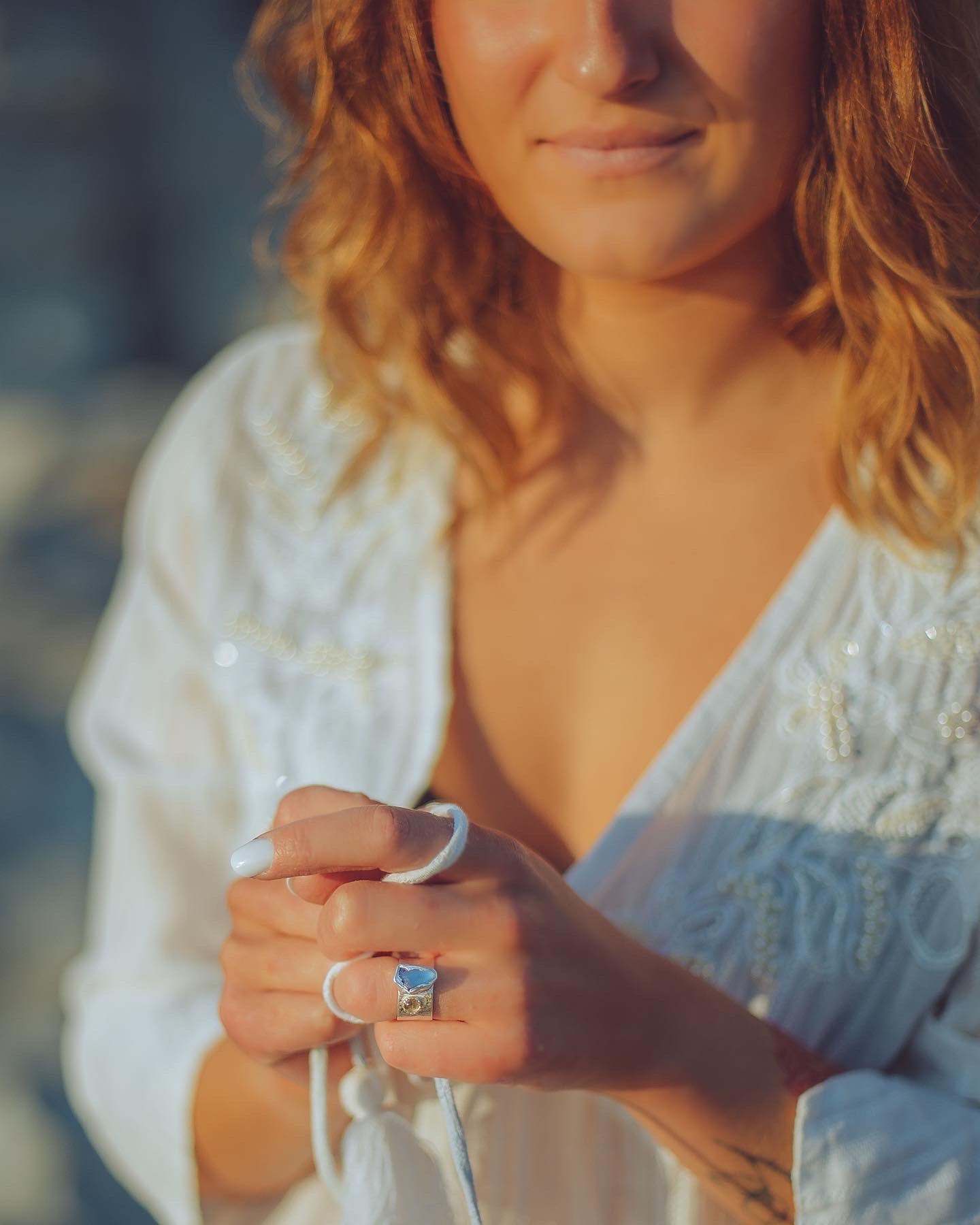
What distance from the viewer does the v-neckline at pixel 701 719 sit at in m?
0.92

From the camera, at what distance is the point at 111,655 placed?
125cm

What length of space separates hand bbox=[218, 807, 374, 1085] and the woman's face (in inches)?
17.6

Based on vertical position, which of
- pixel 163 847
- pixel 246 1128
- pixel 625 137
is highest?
pixel 625 137

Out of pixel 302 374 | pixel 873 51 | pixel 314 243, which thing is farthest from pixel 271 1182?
pixel 873 51

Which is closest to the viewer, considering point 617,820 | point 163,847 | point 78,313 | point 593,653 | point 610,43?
point 610,43

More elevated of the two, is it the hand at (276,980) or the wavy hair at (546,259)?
the wavy hair at (546,259)

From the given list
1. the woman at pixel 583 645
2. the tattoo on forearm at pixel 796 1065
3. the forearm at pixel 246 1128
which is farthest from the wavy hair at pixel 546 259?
the forearm at pixel 246 1128

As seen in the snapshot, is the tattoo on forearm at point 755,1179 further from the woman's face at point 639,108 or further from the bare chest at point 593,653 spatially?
the woman's face at point 639,108

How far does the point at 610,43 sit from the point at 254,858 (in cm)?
54

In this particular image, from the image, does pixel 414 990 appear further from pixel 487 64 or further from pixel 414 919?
pixel 487 64

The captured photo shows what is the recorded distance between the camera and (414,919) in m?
0.67

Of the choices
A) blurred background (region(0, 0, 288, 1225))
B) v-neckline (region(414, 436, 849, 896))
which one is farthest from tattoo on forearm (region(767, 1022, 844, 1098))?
→ blurred background (region(0, 0, 288, 1225))

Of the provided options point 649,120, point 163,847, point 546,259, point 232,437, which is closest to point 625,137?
point 649,120

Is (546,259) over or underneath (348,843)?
over
